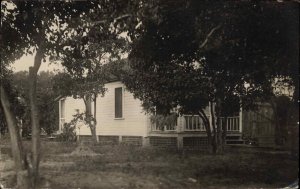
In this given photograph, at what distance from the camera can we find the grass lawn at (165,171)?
10906 mm

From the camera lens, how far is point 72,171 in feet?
42.4

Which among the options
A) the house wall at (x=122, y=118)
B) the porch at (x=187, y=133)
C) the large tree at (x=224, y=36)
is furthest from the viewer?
the house wall at (x=122, y=118)

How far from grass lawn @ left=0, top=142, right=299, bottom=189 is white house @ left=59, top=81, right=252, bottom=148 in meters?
6.33

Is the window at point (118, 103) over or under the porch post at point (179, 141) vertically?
over

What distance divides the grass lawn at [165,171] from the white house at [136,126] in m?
6.33

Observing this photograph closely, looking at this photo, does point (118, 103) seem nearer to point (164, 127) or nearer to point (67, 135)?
point (67, 135)

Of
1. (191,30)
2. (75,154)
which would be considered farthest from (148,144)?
(191,30)

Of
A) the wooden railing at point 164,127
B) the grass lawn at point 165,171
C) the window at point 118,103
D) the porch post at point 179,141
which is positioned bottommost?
the grass lawn at point 165,171

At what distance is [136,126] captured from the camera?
2609 cm

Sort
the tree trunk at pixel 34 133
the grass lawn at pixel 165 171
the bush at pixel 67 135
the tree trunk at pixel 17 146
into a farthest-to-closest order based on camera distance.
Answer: the bush at pixel 67 135 → the grass lawn at pixel 165 171 → the tree trunk at pixel 34 133 → the tree trunk at pixel 17 146

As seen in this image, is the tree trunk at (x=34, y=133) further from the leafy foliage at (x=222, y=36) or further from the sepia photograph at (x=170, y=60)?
the leafy foliage at (x=222, y=36)

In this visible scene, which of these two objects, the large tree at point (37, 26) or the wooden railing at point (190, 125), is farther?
the wooden railing at point (190, 125)

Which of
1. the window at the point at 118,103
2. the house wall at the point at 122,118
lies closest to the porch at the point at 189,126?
the house wall at the point at 122,118

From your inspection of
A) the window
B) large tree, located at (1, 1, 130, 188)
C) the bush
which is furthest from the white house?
large tree, located at (1, 1, 130, 188)
